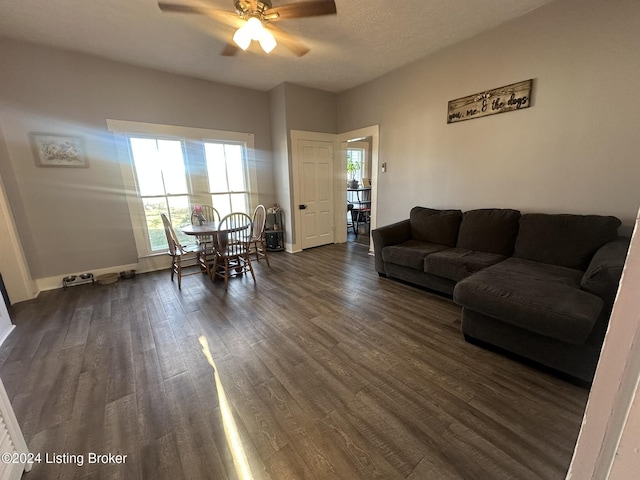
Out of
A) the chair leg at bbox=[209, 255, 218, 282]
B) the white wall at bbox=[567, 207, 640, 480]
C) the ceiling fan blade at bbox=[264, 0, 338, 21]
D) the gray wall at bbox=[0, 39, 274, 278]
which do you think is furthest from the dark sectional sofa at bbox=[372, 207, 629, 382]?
the gray wall at bbox=[0, 39, 274, 278]

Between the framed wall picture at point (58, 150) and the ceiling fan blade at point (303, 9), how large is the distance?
9.59 feet

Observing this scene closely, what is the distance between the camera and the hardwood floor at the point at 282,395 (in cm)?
122

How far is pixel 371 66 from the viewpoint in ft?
11.8

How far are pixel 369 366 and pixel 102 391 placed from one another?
178 centimetres

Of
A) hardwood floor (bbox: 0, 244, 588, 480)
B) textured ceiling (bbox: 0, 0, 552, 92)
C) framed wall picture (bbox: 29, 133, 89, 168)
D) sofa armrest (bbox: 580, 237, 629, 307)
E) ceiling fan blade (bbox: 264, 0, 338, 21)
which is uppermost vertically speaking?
textured ceiling (bbox: 0, 0, 552, 92)

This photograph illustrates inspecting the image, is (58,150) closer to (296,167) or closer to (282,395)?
(296,167)

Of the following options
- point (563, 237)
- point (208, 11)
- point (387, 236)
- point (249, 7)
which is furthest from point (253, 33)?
point (563, 237)

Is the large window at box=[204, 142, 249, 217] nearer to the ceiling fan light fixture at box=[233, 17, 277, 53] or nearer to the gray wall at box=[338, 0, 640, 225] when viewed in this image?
the ceiling fan light fixture at box=[233, 17, 277, 53]

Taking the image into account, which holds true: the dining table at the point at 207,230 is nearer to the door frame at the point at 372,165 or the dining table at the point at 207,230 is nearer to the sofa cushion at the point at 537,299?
the door frame at the point at 372,165

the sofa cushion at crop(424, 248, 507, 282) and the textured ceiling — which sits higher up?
the textured ceiling

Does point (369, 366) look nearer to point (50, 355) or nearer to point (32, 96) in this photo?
point (50, 355)

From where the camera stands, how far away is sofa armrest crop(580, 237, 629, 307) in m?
1.58

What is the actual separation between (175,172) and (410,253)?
11.9 ft

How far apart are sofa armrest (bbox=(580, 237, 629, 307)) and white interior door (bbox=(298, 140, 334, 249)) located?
12.3 feet
